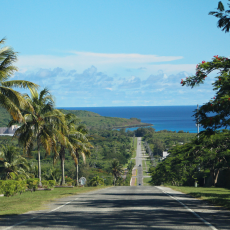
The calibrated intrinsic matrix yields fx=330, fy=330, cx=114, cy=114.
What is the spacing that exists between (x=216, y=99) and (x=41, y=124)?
59.9ft

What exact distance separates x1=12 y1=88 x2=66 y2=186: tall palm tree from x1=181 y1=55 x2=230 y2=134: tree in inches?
627

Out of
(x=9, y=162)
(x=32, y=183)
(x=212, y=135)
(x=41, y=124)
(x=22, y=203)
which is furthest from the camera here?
(x=9, y=162)

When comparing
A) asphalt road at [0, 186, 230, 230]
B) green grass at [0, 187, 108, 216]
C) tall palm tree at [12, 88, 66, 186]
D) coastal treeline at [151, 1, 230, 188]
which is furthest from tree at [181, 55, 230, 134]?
tall palm tree at [12, 88, 66, 186]

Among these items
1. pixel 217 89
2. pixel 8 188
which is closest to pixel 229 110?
pixel 217 89

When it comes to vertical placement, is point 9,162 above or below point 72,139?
below

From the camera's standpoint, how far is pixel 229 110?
460 inches

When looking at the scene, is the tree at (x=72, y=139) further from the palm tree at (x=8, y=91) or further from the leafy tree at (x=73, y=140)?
the palm tree at (x=8, y=91)

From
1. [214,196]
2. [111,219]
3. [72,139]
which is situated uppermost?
[72,139]

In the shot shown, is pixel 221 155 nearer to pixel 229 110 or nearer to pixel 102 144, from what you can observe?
pixel 229 110

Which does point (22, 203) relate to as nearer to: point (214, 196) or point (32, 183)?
point (32, 183)

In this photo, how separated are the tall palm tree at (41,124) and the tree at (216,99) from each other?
15.9 m

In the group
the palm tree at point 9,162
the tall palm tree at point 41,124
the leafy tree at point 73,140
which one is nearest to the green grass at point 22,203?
the tall palm tree at point 41,124

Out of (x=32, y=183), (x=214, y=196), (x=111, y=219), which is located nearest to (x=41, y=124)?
(x=32, y=183)

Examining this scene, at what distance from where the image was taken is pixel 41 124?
27531mm
